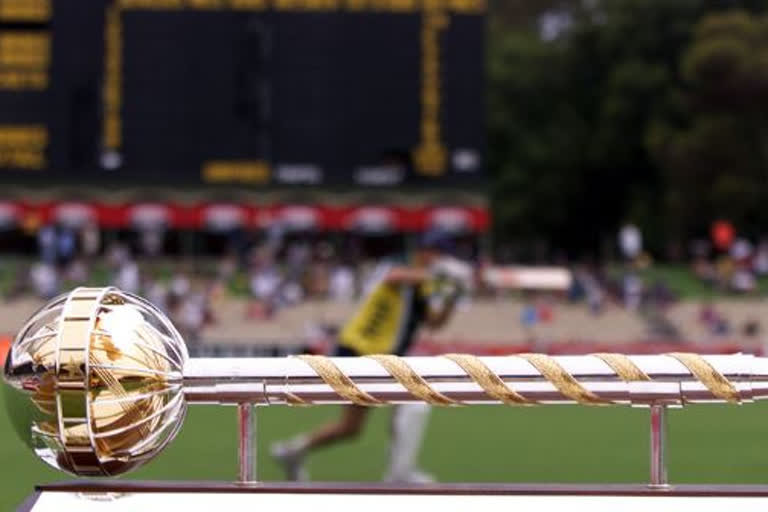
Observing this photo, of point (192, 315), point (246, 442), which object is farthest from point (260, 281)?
point (246, 442)

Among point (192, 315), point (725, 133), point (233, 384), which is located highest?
point (233, 384)

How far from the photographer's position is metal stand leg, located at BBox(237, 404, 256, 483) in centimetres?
270

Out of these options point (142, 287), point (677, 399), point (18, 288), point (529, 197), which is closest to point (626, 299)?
point (142, 287)

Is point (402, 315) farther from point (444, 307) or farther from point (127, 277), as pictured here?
point (127, 277)

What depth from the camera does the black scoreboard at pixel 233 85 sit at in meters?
22.8

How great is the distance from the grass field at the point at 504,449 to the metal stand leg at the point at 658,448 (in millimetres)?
6007

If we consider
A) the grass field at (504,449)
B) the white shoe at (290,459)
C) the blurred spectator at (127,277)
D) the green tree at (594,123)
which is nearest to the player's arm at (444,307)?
the grass field at (504,449)

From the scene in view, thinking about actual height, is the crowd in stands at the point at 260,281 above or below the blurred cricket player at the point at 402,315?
below

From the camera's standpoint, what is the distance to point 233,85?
2289 cm

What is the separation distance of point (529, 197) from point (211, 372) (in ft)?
139

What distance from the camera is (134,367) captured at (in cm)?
245

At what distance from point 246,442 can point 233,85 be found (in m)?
20.4

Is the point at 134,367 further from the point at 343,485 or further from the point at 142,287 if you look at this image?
the point at 142,287

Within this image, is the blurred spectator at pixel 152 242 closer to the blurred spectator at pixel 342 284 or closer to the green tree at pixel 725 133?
the blurred spectator at pixel 342 284
